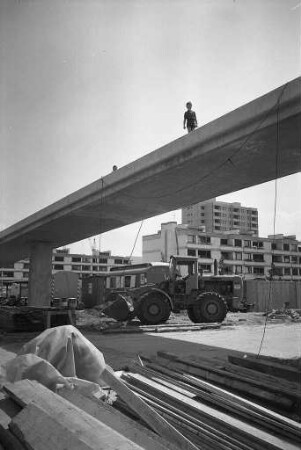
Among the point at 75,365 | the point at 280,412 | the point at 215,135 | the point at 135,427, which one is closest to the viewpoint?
the point at 135,427

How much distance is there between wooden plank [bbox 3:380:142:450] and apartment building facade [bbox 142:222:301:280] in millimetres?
73307

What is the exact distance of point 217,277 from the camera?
798 inches

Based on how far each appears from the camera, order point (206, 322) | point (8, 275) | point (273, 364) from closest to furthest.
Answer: point (273, 364), point (206, 322), point (8, 275)

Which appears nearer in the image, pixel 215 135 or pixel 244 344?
pixel 215 135

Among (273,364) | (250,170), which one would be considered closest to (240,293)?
(250,170)

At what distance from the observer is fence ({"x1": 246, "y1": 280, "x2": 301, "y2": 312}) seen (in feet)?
105

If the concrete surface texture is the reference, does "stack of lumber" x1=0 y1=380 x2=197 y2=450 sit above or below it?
below

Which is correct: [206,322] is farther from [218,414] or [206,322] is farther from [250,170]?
[218,414]

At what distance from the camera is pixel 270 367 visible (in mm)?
5844

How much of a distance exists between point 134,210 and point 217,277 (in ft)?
22.9

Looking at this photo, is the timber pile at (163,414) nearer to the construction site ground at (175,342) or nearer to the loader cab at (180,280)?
the construction site ground at (175,342)

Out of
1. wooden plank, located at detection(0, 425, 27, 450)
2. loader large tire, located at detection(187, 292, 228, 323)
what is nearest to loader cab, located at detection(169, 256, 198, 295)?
loader large tire, located at detection(187, 292, 228, 323)

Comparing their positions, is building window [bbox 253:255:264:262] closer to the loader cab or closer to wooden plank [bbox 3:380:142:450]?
the loader cab

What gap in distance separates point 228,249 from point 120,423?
85999mm
